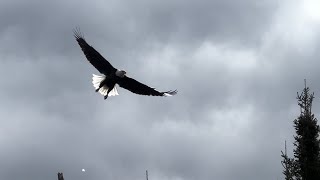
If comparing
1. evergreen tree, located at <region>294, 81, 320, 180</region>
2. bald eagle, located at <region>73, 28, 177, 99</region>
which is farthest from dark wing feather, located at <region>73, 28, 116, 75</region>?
evergreen tree, located at <region>294, 81, 320, 180</region>

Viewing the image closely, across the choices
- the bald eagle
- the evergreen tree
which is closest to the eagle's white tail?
the bald eagle

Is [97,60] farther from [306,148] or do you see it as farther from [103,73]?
[306,148]

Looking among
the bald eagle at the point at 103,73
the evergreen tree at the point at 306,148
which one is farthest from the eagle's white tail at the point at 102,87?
the evergreen tree at the point at 306,148

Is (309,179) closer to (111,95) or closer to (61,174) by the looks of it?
(111,95)

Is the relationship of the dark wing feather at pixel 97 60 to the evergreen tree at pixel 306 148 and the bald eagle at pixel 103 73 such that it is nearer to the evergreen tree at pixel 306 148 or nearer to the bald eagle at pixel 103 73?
the bald eagle at pixel 103 73

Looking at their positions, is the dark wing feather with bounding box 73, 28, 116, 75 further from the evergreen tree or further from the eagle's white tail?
the evergreen tree

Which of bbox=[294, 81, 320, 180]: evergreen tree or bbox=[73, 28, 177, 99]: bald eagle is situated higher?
bbox=[73, 28, 177, 99]: bald eagle

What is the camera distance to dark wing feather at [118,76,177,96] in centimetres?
2608

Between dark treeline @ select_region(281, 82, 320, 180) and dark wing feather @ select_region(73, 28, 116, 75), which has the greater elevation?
dark wing feather @ select_region(73, 28, 116, 75)

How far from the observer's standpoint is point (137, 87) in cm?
2678

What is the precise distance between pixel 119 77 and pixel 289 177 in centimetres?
689

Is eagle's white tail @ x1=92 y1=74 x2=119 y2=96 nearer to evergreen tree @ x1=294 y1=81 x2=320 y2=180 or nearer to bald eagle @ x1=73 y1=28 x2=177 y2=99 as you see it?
bald eagle @ x1=73 y1=28 x2=177 y2=99

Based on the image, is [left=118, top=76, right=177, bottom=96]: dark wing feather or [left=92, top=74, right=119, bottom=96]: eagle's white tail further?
[left=118, top=76, right=177, bottom=96]: dark wing feather

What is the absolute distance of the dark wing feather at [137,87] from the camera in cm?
2608
